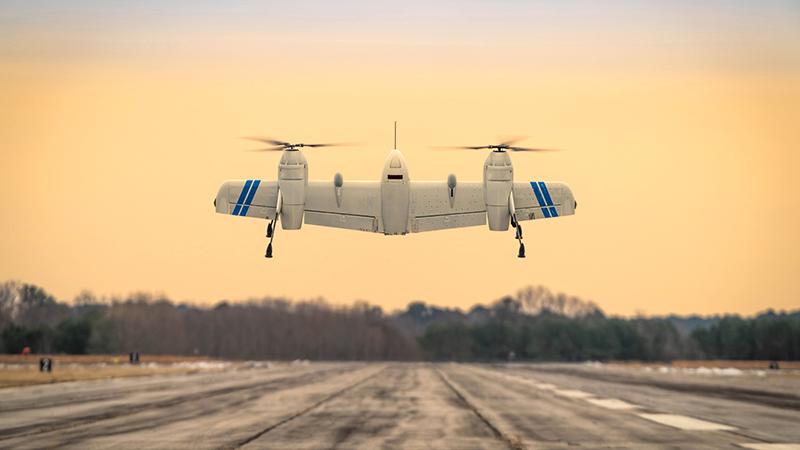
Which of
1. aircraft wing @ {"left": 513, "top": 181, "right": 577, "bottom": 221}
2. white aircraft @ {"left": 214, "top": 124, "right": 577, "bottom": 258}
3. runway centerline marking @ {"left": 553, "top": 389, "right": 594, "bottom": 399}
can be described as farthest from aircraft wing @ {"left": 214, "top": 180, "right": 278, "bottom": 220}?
runway centerline marking @ {"left": 553, "top": 389, "right": 594, "bottom": 399}

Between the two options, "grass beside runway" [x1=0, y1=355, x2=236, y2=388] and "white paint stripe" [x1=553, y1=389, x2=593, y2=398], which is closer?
"white paint stripe" [x1=553, y1=389, x2=593, y2=398]

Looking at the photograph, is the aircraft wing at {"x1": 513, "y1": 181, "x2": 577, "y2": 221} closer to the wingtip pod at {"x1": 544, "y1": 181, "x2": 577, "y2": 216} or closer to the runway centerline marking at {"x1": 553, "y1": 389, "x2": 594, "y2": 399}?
the wingtip pod at {"x1": 544, "y1": 181, "x2": 577, "y2": 216}

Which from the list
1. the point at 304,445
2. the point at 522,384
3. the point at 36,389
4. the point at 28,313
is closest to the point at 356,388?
the point at 522,384

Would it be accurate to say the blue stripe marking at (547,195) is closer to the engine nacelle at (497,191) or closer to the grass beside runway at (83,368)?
the engine nacelle at (497,191)

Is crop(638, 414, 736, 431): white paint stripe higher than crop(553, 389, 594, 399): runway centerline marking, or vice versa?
crop(553, 389, 594, 399): runway centerline marking

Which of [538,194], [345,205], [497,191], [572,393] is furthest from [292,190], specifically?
Answer: [572,393]

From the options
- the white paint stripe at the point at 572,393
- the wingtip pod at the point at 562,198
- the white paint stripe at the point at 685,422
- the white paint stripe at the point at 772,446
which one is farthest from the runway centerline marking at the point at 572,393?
the wingtip pod at the point at 562,198
